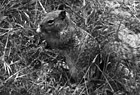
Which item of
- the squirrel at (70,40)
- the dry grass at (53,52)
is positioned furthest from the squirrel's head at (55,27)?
the dry grass at (53,52)

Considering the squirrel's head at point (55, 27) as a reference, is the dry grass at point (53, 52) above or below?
below

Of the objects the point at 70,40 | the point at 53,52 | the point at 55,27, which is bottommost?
the point at 53,52

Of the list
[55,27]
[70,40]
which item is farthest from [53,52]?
[55,27]

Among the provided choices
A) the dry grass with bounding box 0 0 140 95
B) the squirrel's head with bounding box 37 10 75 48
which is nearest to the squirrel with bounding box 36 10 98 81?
the squirrel's head with bounding box 37 10 75 48

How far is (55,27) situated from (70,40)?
0.98 ft

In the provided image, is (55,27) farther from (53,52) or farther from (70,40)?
(53,52)

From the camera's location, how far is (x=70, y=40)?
3322 mm

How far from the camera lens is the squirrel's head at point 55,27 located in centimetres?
308

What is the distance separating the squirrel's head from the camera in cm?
308

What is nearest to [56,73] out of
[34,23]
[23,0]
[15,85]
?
[15,85]

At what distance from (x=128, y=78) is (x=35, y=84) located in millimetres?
1162

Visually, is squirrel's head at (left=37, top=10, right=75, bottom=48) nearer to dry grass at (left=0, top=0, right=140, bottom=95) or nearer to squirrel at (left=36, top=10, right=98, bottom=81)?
squirrel at (left=36, top=10, right=98, bottom=81)

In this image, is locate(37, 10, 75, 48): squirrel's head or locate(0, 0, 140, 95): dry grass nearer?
locate(37, 10, 75, 48): squirrel's head

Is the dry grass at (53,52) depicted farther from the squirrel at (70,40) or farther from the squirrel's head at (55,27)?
the squirrel's head at (55,27)
